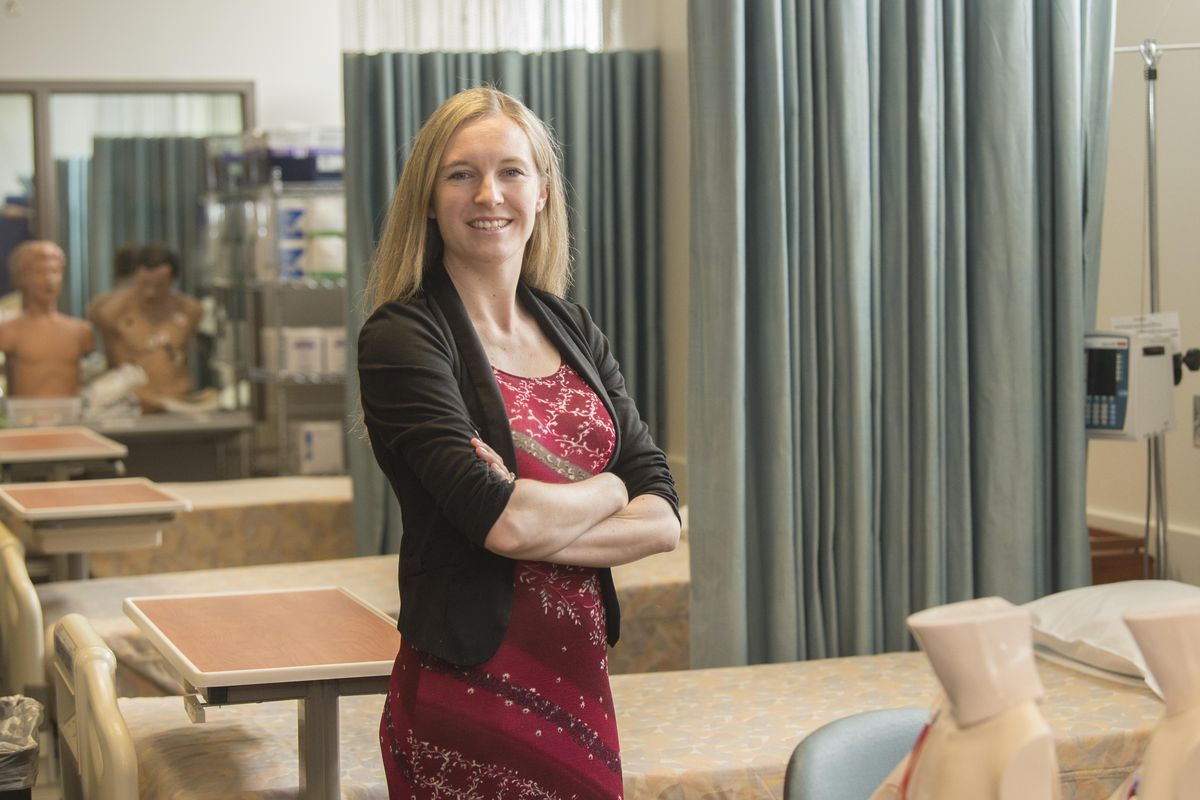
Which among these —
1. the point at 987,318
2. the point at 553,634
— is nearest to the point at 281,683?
the point at 553,634

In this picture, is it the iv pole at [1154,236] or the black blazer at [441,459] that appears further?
the iv pole at [1154,236]

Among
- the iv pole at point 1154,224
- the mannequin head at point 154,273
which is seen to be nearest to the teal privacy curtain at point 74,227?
the mannequin head at point 154,273

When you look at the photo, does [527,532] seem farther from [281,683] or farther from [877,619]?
[877,619]

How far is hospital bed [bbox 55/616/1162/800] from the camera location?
7.54ft

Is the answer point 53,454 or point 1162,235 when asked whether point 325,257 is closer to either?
point 53,454

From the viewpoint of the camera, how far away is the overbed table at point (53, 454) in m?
4.60

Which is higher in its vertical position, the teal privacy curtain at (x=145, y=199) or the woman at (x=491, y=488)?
the teal privacy curtain at (x=145, y=199)

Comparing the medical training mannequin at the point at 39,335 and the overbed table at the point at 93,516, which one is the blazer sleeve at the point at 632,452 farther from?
the medical training mannequin at the point at 39,335

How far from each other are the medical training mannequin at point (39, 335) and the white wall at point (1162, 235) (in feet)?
14.8

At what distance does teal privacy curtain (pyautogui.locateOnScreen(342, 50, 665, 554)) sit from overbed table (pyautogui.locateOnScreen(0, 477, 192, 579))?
0.60m

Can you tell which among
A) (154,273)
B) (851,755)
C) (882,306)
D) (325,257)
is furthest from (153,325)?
(851,755)

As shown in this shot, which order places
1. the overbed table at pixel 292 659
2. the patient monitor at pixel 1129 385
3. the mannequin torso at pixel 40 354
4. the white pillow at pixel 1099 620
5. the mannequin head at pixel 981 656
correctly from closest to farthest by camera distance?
the mannequin head at pixel 981 656 → the overbed table at pixel 292 659 → the white pillow at pixel 1099 620 → the patient monitor at pixel 1129 385 → the mannequin torso at pixel 40 354

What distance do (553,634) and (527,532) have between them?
0.15m

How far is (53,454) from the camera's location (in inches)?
181
